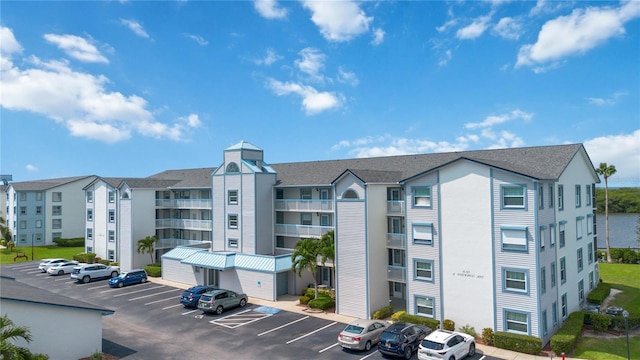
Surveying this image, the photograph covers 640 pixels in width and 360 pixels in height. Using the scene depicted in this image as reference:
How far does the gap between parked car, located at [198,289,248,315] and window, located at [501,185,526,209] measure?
20.7m

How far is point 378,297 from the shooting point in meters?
29.3

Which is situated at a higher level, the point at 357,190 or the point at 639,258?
the point at 357,190

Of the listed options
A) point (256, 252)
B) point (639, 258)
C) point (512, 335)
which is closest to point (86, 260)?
point (256, 252)

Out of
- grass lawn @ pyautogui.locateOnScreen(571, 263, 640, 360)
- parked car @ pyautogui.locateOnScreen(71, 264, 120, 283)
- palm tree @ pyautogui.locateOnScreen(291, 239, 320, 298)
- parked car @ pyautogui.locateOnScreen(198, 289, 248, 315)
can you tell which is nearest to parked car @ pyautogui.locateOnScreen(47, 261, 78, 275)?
parked car @ pyautogui.locateOnScreen(71, 264, 120, 283)

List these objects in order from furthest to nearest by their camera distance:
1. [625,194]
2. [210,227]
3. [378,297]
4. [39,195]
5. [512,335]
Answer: [625,194] < [39,195] < [210,227] < [378,297] < [512,335]

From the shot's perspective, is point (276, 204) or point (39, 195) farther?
point (39, 195)

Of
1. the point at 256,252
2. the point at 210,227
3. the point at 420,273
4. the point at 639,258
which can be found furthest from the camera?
the point at 639,258

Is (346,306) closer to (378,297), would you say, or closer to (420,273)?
(378,297)

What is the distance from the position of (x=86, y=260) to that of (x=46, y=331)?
3554cm

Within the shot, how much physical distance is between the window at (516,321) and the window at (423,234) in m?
6.13

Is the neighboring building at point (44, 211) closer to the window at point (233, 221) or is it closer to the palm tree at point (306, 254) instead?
the window at point (233, 221)

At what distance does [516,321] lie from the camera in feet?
77.0

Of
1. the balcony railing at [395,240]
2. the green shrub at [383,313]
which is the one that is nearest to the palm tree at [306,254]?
the balcony railing at [395,240]

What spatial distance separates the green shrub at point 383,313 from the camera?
27.9 metres
